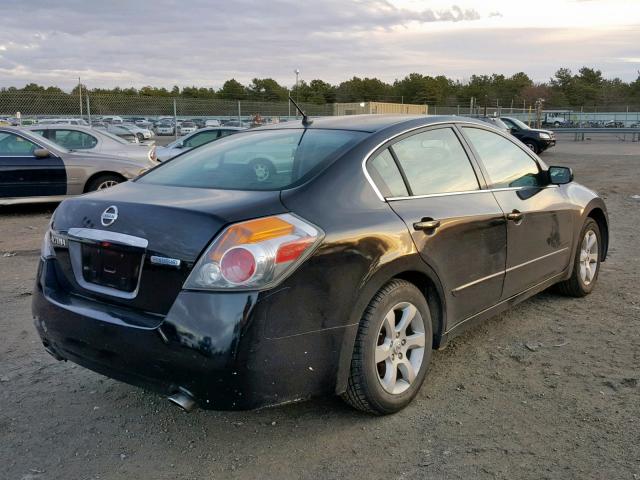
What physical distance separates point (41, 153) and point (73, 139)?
55.7 inches

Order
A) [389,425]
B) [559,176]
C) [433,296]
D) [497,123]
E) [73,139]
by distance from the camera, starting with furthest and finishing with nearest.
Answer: [497,123] < [73,139] < [559,176] < [433,296] < [389,425]

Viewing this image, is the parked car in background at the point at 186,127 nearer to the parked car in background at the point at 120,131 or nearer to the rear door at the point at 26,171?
the parked car in background at the point at 120,131

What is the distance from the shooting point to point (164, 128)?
33.3 metres

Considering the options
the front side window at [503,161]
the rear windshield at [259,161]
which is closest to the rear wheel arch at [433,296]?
the rear windshield at [259,161]

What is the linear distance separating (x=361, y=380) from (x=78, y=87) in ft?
78.4

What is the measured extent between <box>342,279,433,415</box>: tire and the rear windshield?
2.49 ft

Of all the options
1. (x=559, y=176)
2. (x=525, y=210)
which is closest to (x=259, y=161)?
(x=525, y=210)

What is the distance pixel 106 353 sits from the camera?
282 cm

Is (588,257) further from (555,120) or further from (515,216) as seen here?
(555,120)

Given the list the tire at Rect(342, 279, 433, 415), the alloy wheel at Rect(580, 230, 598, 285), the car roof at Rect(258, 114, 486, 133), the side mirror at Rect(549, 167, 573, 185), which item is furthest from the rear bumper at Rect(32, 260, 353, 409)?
the alloy wheel at Rect(580, 230, 598, 285)

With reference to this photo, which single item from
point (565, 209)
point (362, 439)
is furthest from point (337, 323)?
point (565, 209)

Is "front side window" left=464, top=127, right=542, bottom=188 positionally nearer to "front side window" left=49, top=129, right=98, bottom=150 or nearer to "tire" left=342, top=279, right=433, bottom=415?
"tire" left=342, top=279, right=433, bottom=415

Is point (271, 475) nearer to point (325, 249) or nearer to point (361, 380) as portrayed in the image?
point (361, 380)

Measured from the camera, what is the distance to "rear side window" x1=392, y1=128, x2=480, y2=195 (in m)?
3.51
